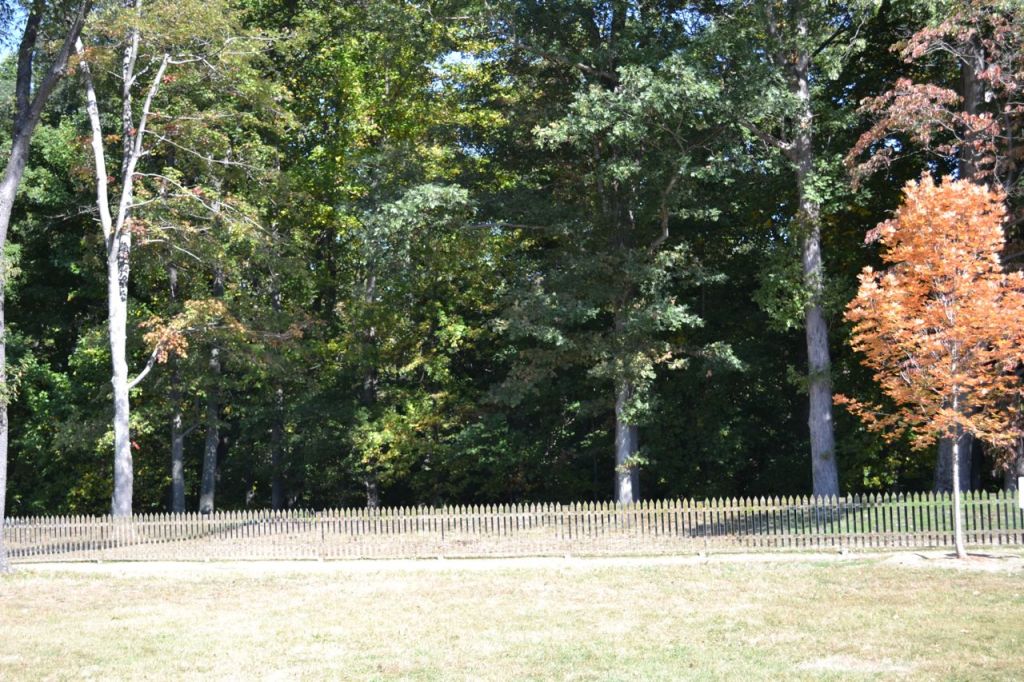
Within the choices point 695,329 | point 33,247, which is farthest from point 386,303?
point 33,247

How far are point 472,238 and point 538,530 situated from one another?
8988 millimetres

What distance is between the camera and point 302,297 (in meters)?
29.6

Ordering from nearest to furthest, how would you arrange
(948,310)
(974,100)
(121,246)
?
(948,310)
(974,100)
(121,246)

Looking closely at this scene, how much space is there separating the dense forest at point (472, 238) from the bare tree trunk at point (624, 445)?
10cm

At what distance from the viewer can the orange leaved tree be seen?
53.5 feet

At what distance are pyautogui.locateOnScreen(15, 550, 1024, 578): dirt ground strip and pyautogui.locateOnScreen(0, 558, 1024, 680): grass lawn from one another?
144mm

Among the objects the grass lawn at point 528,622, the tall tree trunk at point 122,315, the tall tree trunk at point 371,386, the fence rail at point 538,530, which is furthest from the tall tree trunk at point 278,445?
the grass lawn at point 528,622

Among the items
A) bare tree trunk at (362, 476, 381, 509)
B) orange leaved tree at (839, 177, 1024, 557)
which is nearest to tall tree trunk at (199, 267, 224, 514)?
bare tree trunk at (362, 476, 381, 509)

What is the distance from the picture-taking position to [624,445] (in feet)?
82.6

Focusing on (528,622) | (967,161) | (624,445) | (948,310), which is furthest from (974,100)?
(528,622)

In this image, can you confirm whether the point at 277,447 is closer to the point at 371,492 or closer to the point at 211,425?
the point at 211,425

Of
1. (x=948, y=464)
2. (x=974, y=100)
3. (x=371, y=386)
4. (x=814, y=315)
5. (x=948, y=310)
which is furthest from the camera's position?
(x=371, y=386)

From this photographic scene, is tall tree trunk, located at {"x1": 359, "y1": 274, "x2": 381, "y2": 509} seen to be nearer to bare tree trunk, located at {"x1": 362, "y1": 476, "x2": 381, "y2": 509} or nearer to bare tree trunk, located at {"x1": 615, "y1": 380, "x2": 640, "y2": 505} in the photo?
bare tree trunk, located at {"x1": 362, "y1": 476, "x2": 381, "y2": 509}

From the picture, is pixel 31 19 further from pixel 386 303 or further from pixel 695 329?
pixel 695 329
